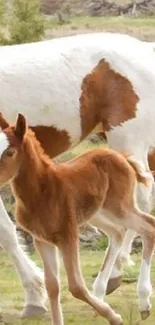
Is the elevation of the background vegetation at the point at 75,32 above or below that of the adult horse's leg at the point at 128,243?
below

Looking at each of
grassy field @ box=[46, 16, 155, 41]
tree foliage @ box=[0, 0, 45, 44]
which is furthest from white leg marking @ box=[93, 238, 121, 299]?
grassy field @ box=[46, 16, 155, 41]

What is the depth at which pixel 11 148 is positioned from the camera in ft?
21.7

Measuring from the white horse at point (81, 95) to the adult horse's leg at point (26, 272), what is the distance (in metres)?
0.79

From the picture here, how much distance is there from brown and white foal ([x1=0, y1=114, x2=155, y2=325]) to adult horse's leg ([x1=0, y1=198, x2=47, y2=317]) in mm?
1021

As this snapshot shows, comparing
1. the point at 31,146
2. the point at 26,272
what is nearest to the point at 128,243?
the point at 26,272

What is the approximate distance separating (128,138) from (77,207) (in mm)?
2093

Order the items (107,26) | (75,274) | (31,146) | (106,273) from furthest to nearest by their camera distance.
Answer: (107,26) < (106,273) < (75,274) < (31,146)

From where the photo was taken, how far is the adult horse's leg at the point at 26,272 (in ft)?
26.9

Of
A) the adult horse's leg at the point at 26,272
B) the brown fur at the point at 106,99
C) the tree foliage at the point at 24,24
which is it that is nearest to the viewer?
the adult horse's leg at the point at 26,272

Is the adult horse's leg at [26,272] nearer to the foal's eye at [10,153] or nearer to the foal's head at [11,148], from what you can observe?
the foal's head at [11,148]

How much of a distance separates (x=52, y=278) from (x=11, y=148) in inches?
41.9

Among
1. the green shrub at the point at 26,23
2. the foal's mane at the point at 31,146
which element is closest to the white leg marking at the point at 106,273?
the foal's mane at the point at 31,146

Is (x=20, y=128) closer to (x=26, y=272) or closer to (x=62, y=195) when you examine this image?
(x=62, y=195)

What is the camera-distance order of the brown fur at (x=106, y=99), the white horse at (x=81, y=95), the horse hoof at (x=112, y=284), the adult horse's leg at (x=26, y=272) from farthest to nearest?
the brown fur at (x=106, y=99) < the white horse at (x=81, y=95) < the horse hoof at (x=112, y=284) < the adult horse's leg at (x=26, y=272)
